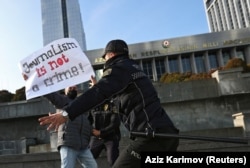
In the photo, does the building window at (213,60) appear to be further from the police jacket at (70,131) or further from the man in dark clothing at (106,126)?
A: the police jacket at (70,131)

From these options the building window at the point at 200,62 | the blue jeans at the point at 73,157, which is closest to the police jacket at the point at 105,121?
the blue jeans at the point at 73,157

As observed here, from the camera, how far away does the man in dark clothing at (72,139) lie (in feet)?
19.8

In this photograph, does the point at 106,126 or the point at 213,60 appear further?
the point at 213,60

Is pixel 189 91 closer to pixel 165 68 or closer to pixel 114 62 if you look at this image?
pixel 114 62

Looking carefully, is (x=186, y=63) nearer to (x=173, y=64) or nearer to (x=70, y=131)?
(x=173, y=64)

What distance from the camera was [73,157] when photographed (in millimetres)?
6152

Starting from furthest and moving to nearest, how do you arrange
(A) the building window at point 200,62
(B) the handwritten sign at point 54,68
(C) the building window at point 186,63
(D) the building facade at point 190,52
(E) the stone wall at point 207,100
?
(C) the building window at point 186,63, (A) the building window at point 200,62, (D) the building facade at point 190,52, (E) the stone wall at point 207,100, (B) the handwritten sign at point 54,68

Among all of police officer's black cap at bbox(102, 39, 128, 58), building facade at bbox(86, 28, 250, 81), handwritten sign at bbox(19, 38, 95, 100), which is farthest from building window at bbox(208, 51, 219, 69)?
police officer's black cap at bbox(102, 39, 128, 58)

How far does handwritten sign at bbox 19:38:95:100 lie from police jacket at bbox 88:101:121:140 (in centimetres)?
128

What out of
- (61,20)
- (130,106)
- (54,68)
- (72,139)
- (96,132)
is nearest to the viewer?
(130,106)

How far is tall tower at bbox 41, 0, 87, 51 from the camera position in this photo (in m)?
131

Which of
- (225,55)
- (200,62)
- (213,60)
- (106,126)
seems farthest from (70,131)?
(225,55)

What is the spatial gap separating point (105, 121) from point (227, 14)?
115 meters

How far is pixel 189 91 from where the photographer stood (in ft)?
70.7
